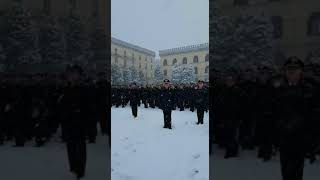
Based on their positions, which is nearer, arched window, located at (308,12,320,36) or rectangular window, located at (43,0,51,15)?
arched window, located at (308,12,320,36)

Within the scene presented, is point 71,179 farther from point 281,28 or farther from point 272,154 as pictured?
point 281,28

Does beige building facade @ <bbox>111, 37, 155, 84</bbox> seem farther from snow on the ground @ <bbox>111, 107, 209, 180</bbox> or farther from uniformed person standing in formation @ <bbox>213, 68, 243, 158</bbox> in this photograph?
uniformed person standing in formation @ <bbox>213, 68, 243, 158</bbox>

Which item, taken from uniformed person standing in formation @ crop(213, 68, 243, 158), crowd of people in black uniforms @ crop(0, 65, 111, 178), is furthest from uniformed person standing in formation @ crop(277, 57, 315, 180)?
crowd of people in black uniforms @ crop(0, 65, 111, 178)

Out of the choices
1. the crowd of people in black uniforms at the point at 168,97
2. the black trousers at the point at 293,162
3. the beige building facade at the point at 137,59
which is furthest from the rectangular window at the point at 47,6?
the beige building facade at the point at 137,59

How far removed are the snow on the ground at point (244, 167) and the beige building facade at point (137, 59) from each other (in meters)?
24.3

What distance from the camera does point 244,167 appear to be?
132 inches

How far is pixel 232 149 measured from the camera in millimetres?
3367

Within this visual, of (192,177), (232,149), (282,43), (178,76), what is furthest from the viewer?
(178,76)

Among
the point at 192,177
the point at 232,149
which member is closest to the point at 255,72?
the point at 232,149

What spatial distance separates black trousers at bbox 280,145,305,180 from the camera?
10.3 feet

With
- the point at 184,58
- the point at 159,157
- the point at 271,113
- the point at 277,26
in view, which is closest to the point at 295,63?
the point at 277,26

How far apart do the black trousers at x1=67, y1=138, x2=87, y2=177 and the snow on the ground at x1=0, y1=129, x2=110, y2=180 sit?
4cm

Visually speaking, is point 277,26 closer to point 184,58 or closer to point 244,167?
point 244,167

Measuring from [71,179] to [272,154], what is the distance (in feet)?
5.40
